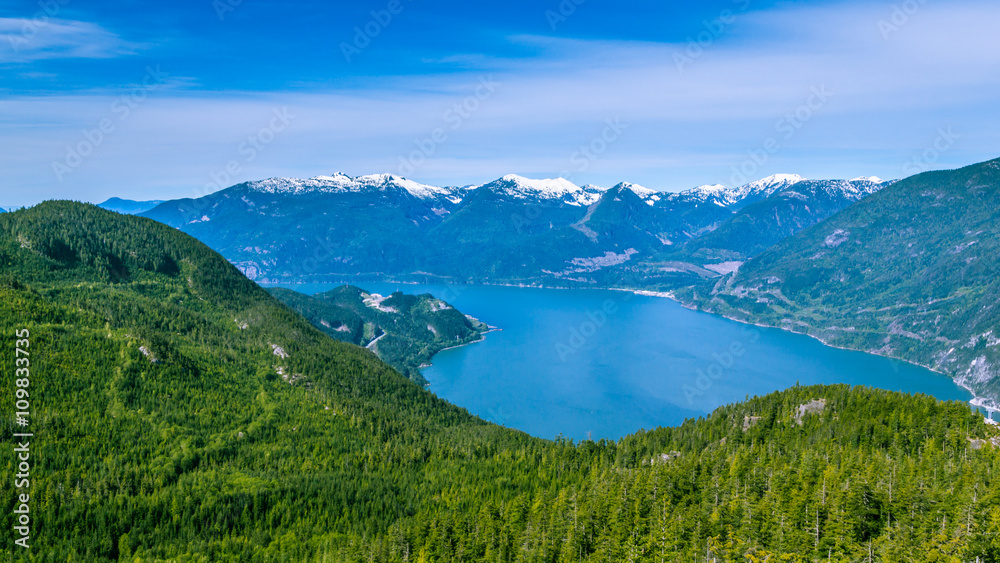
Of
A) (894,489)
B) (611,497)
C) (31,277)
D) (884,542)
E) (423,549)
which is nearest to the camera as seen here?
(884,542)

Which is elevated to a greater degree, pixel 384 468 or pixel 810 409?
pixel 810 409

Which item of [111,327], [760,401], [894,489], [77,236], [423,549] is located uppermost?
[77,236]

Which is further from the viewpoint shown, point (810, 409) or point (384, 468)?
point (810, 409)

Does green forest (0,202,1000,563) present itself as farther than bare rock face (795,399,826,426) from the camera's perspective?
No

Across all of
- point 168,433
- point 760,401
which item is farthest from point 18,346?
point 760,401

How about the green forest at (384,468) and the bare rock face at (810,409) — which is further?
the bare rock face at (810,409)

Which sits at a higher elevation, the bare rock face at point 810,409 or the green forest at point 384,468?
the bare rock face at point 810,409

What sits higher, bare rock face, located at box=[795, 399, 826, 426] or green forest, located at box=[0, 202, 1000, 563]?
bare rock face, located at box=[795, 399, 826, 426]

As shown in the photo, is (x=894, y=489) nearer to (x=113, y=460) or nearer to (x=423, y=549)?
(x=423, y=549)
